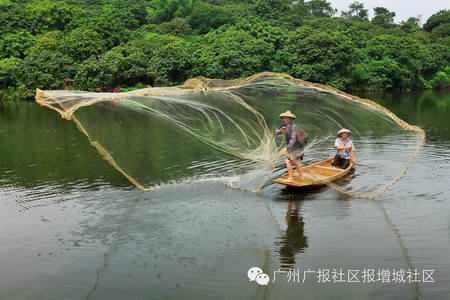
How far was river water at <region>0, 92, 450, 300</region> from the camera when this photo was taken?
7.43 meters

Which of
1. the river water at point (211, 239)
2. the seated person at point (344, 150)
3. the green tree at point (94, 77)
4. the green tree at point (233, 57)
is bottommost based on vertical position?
the river water at point (211, 239)

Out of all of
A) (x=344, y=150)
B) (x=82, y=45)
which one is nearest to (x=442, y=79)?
(x=82, y=45)

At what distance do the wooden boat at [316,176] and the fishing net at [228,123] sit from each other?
0.90 ft

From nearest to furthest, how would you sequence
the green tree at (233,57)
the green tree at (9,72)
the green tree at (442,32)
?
1. the green tree at (9,72)
2. the green tree at (233,57)
3. the green tree at (442,32)

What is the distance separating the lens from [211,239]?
30.3 feet

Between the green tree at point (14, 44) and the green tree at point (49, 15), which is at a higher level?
the green tree at point (49, 15)

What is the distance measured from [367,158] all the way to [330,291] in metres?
9.23

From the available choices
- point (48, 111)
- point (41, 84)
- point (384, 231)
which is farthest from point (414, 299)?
point (41, 84)

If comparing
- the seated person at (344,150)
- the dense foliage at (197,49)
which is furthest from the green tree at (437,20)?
the seated person at (344,150)

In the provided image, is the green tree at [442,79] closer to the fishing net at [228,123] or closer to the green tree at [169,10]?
the green tree at [169,10]

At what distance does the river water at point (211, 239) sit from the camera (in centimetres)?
743

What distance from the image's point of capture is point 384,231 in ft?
30.9

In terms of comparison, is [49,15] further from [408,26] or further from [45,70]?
[408,26]

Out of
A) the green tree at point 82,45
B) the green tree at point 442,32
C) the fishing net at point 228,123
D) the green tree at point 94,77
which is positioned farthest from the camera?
the green tree at point 442,32
